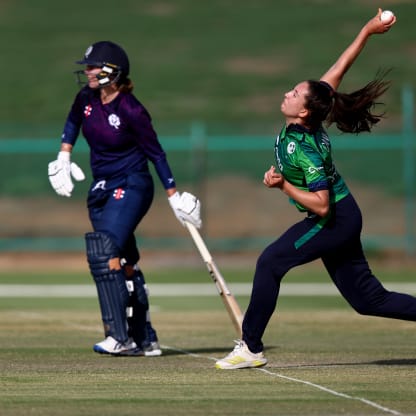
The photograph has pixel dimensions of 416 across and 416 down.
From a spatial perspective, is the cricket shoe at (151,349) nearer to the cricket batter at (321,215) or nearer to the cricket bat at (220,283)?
the cricket bat at (220,283)

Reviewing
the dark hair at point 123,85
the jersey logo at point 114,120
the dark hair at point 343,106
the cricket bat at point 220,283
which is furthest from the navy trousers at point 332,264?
the dark hair at point 123,85

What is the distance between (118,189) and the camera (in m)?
10.2

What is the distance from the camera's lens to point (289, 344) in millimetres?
11227

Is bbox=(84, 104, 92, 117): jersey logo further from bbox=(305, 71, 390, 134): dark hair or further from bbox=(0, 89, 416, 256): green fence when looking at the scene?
bbox=(0, 89, 416, 256): green fence

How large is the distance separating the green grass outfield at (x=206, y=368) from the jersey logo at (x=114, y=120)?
1.76 m

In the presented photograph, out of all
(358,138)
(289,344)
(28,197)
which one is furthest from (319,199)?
(28,197)

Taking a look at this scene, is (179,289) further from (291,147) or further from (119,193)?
(291,147)

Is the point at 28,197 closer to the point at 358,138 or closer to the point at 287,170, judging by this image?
the point at 358,138

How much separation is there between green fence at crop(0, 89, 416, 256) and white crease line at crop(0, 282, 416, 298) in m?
5.01

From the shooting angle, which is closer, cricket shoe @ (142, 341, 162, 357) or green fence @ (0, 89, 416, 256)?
cricket shoe @ (142, 341, 162, 357)

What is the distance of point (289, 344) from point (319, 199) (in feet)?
9.79

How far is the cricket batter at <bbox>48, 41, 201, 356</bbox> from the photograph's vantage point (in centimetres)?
1013

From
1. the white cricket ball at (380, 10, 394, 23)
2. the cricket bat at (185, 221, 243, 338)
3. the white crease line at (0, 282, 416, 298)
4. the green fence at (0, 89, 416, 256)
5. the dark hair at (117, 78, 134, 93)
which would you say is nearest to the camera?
the white cricket ball at (380, 10, 394, 23)

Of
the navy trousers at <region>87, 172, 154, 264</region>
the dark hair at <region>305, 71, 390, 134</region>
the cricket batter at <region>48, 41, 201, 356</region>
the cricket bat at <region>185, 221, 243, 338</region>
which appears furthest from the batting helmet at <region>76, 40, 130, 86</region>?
the dark hair at <region>305, 71, 390, 134</region>
